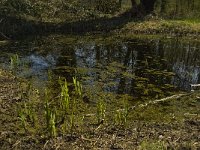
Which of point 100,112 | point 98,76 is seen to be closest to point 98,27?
point 98,76

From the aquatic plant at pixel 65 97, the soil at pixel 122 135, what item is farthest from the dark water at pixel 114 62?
the aquatic plant at pixel 65 97

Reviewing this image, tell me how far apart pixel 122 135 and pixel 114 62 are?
9.27 metres

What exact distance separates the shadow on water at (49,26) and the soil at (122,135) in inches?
510

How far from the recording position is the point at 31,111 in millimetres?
12109

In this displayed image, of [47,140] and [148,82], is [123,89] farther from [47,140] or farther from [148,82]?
[47,140]

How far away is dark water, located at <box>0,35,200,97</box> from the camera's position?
54.9ft

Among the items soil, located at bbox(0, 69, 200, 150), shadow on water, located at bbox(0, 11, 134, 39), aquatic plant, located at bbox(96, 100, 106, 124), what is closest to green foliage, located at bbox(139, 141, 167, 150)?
soil, located at bbox(0, 69, 200, 150)

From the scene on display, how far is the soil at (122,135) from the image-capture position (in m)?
10.6

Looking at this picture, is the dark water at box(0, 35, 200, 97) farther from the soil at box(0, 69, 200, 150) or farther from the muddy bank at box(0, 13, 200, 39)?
the soil at box(0, 69, 200, 150)

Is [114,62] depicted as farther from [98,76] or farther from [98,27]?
[98,27]

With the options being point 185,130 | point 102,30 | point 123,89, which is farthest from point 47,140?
point 102,30

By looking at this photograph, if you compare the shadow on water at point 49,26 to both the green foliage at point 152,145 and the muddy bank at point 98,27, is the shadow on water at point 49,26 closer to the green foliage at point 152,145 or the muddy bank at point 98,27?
the muddy bank at point 98,27

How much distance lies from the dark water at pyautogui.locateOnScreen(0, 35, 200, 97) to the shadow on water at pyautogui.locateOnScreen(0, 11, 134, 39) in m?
A: 1.36

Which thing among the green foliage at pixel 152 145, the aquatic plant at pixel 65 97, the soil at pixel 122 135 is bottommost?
the soil at pixel 122 135
